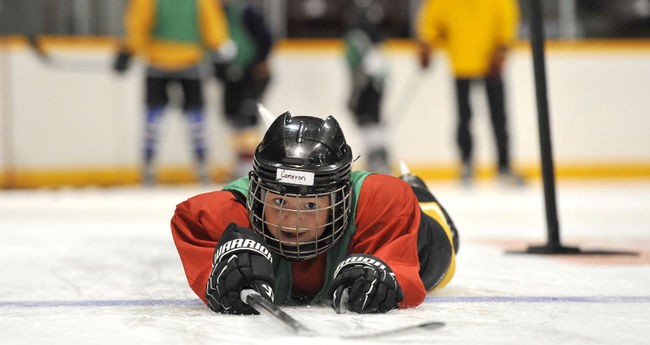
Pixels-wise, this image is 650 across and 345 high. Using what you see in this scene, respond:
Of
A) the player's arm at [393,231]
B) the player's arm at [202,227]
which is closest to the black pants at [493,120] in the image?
the player's arm at [393,231]

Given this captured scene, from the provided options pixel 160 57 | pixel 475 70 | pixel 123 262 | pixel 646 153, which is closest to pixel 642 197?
pixel 475 70

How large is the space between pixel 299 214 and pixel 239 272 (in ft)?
0.53

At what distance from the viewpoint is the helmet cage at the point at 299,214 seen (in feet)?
6.31

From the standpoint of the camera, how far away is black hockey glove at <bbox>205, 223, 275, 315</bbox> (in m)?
1.91

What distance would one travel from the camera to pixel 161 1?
7184 millimetres

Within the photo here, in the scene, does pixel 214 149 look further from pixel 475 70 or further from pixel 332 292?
pixel 332 292

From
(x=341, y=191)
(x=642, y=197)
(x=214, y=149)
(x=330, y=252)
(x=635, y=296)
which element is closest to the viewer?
(x=341, y=191)

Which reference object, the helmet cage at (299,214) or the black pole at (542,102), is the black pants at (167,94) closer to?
the black pole at (542,102)

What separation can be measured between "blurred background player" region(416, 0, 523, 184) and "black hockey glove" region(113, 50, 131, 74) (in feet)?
7.33

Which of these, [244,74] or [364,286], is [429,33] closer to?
[244,74]

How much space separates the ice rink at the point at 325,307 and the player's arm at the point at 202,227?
0.08 meters

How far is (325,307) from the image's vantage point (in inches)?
82.0

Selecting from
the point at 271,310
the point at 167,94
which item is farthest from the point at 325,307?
the point at 167,94

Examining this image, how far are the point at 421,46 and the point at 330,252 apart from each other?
5399 mm
